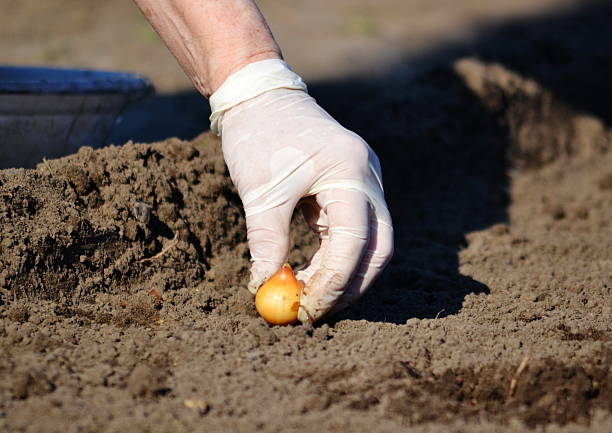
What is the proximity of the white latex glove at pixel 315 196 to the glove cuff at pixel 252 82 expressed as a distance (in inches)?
0.9

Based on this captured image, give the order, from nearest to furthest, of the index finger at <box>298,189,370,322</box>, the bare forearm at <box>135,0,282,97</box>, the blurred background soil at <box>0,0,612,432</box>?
the blurred background soil at <box>0,0,612,432</box>
the index finger at <box>298,189,370,322</box>
the bare forearm at <box>135,0,282,97</box>

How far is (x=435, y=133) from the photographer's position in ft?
17.6

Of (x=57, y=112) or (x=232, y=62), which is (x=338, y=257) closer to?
(x=232, y=62)

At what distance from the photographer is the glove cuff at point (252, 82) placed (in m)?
2.72

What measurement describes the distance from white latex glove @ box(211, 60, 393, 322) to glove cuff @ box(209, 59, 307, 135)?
0.07ft

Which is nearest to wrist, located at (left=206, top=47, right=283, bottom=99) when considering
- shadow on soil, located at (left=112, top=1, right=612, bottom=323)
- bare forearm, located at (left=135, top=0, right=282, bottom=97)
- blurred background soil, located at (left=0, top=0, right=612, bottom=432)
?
bare forearm, located at (left=135, top=0, right=282, bottom=97)

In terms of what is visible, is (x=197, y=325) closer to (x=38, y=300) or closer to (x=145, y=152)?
(x=38, y=300)

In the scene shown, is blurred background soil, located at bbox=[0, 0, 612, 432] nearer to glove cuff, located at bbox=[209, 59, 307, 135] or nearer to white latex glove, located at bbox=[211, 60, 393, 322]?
white latex glove, located at bbox=[211, 60, 393, 322]

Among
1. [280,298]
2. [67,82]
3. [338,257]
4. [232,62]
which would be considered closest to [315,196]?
[338,257]

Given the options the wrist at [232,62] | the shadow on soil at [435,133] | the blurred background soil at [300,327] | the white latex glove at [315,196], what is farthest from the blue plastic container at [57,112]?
the shadow on soil at [435,133]

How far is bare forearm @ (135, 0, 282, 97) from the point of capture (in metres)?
2.70

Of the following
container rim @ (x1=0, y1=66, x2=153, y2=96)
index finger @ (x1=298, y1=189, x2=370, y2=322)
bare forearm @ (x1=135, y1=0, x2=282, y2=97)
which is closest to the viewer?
index finger @ (x1=298, y1=189, x2=370, y2=322)

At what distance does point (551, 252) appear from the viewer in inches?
144

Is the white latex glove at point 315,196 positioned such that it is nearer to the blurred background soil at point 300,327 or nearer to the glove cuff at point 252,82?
the glove cuff at point 252,82
